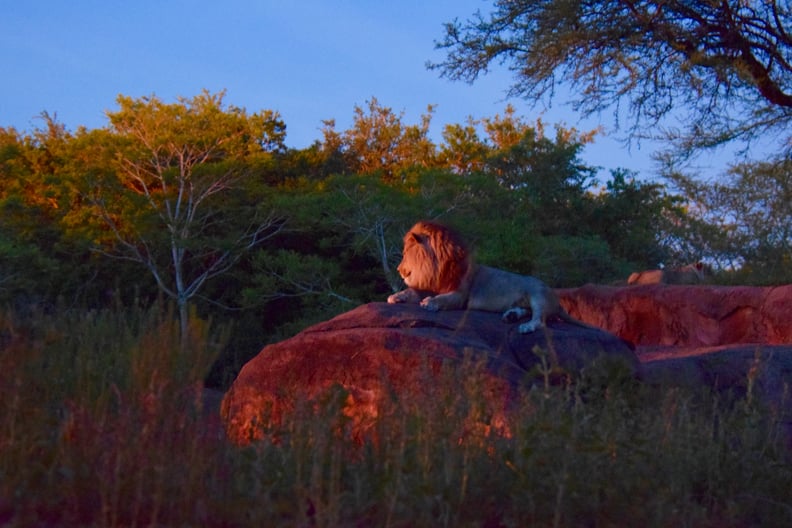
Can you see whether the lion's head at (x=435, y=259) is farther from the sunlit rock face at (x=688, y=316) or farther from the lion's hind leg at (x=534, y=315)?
the sunlit rock face at (x=688, y=316)

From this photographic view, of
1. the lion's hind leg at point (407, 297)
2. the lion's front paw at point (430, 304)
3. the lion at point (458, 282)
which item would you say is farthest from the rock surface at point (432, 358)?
the lion's hind leg at point (407, 297)

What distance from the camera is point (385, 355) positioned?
6551 millimetres

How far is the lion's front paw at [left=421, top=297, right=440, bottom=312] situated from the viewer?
795 centimetres

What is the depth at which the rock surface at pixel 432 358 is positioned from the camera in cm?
600

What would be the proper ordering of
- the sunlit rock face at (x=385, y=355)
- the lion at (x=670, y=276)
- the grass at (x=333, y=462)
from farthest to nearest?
1. the lion at (x=670, y=276)
2. the sunlit rock face at (x=385, y=355)
3. the grass at (x=333, y=462)

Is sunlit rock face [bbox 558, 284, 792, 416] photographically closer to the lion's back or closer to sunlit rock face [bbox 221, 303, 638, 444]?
the lion's back

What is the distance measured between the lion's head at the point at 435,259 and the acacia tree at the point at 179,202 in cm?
1585

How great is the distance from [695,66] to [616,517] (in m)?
12.0

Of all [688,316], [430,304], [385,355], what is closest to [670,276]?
[688,316]

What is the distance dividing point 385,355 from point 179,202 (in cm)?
1976

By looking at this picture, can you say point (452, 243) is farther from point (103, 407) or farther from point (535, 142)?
point (535, 142)

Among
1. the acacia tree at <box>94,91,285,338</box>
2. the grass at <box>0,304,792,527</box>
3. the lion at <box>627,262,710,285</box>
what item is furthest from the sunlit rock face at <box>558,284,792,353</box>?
the acacia tree at <box>94,91,285,338</box>

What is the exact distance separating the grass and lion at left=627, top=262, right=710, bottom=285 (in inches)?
377

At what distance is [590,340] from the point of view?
26.0ft
